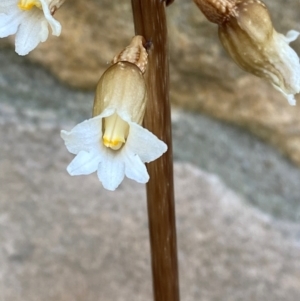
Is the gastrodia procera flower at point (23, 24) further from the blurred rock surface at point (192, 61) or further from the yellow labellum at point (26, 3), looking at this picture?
the blurred rock surface at point (192, 61)

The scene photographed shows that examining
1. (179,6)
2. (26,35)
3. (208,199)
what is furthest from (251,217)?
(26,35)

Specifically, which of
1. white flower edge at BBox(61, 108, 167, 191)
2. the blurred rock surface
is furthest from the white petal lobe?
the blurred rock surface

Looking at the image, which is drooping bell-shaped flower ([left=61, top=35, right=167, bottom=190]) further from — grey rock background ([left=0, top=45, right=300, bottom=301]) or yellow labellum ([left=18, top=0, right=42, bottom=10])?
grey rock background ([left=0, top=45, right=300, bottom=301])

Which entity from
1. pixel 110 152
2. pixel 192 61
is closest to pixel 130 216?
pixel 192 61

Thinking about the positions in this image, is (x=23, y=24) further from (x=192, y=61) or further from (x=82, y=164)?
(x=192, y=61)

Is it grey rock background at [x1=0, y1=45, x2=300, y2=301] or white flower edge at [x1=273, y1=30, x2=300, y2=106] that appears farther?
grey rock background at [x1=0, y1=45, x2=300, y2=301]

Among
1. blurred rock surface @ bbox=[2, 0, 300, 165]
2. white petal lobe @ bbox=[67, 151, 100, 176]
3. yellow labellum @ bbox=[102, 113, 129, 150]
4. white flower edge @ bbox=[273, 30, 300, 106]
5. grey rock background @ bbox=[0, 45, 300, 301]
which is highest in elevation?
white flower edge @ bbox=[273, 30, 300, 106]

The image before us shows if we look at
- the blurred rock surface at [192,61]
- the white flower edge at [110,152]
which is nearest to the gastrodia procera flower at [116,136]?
the white flower edge at [110,152]
